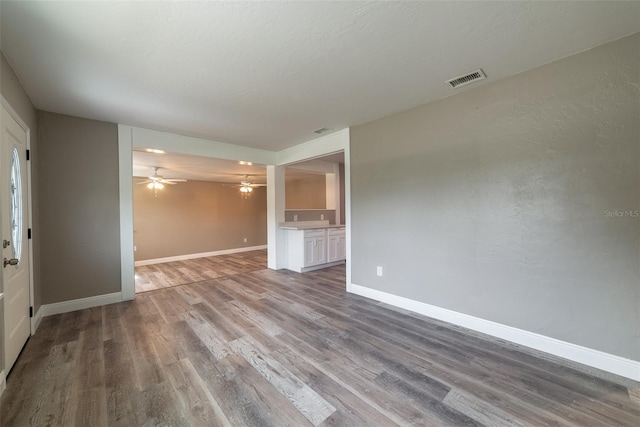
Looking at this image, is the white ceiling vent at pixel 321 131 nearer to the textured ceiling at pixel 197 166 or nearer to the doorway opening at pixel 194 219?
the textured ceiling at pixel 197 166

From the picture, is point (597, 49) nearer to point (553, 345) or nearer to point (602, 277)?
point (602, 277)

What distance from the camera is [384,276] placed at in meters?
3.61

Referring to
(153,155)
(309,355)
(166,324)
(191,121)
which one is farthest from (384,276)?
(153,155)

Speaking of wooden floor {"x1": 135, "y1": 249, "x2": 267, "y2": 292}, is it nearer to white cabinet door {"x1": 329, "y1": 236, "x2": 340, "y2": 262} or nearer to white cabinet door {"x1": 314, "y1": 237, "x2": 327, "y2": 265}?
white cabinet door {"x1": 314, "y1": 237, "x2": 327, "y2": 265}

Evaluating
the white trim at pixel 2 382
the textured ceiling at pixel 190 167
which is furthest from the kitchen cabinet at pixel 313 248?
the white trim at pixel 2 382

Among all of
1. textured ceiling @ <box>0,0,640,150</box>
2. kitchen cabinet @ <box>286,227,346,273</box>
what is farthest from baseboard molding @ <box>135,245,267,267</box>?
textured ceiling @ <box>0,0,640,150</box>

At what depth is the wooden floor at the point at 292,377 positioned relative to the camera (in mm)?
1614

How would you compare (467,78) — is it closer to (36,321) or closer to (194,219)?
(36,321)

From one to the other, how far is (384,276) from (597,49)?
9.82ft

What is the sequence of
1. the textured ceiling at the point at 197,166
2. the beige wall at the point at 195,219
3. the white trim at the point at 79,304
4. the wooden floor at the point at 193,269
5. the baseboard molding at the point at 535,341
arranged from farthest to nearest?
the beige wall at the point at 195,219 < the textured ceiling at the point at 197,166 < the wooden floor at the point at 193,269 < the white trim at the point at 79,304 < the baseboard molding at the point at 535,341

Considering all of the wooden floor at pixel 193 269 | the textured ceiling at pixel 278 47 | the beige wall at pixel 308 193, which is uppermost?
the textured ceiling at pixel 278 47

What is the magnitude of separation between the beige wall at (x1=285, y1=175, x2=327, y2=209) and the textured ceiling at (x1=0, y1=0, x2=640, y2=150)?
235 inches

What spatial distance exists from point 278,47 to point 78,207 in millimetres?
3457

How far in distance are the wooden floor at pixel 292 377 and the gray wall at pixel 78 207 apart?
51 cm
